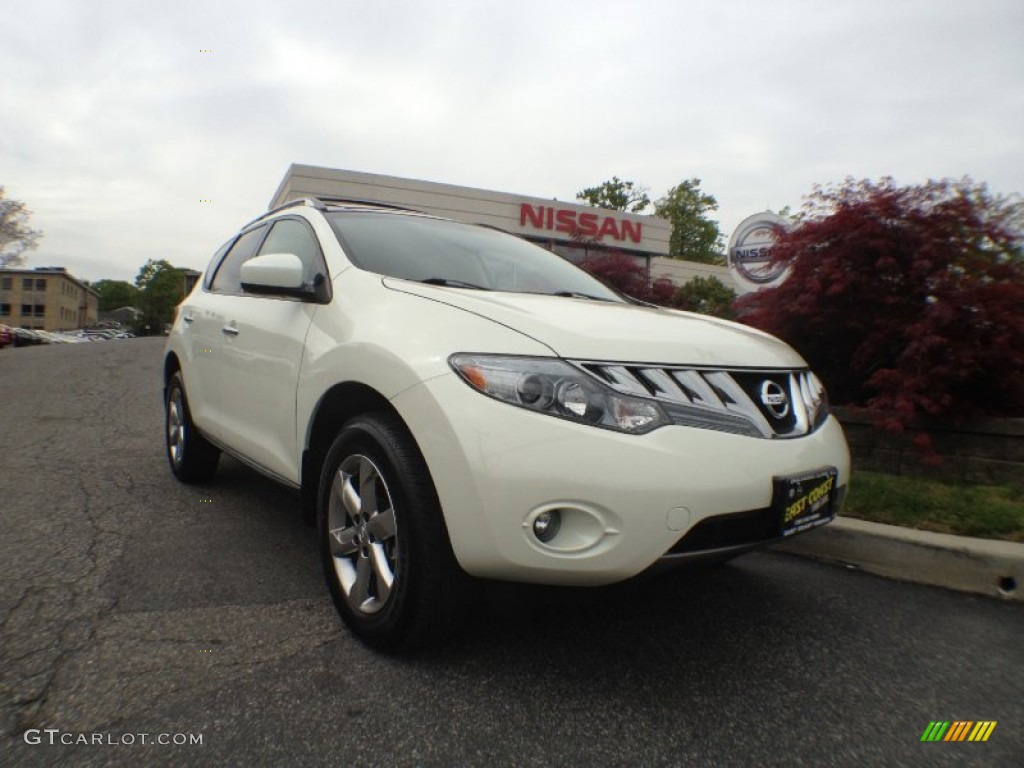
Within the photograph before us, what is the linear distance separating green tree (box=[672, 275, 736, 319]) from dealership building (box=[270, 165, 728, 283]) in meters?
1.48

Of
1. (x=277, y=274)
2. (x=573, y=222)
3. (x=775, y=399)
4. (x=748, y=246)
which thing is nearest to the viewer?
(x=775, y=399)

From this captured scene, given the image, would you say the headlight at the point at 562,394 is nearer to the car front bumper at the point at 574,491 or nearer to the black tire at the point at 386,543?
the car front bumper at the point at 574,491

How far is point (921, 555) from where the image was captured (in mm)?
3105

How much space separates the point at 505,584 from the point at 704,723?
0.65 m

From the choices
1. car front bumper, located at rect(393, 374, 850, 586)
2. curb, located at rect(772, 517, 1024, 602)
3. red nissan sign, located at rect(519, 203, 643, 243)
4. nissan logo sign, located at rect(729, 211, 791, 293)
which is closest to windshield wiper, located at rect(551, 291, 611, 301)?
car front bumper, located at rect(393, 374, 850, 586)

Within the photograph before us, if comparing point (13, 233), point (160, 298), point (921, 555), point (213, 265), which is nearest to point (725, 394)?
point (921, 555)

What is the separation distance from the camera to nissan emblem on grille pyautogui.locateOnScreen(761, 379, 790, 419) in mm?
2221

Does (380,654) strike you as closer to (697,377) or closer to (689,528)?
(689,528)

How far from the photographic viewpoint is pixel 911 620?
8.75 ft

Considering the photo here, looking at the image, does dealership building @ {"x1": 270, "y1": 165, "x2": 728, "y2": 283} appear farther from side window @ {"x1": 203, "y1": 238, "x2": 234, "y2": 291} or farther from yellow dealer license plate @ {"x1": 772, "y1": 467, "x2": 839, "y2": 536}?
yellow dealer license plate @ {"x1": 772, "y1": 467, "x2": 839, "y2": 536}

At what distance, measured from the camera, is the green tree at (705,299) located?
6900 millimetres

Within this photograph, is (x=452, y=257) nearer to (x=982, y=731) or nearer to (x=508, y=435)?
(x=508, y=435)

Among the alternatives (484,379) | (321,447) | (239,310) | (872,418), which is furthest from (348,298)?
(872,418)

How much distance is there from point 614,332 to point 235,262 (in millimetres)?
2866
